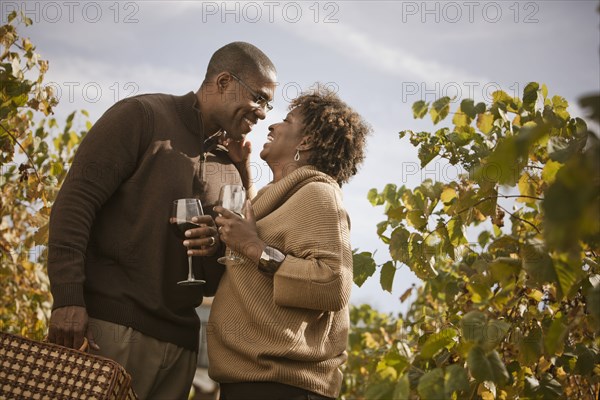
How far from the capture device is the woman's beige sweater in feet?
8.41

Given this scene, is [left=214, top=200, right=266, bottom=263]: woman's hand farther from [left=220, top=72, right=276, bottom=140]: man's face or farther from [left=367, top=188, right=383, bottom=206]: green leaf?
[left=367, top=188, right=383, bottom=206]: green leaf

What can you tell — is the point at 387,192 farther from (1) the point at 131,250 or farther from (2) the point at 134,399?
(2) the point at 134,399

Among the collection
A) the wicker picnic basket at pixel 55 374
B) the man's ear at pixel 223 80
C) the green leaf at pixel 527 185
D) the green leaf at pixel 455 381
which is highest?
the man's ear at pixel 223 80

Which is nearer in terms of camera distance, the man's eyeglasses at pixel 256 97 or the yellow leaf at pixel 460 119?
the man's eyeglasses at pixel 256 97

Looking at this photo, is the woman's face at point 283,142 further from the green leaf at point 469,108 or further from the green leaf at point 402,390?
the green leaf at point 402,390

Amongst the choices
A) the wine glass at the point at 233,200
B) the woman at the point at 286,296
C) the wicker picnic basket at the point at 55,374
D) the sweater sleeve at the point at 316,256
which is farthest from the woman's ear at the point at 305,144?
the wicker picnic basket at the point at 55,374

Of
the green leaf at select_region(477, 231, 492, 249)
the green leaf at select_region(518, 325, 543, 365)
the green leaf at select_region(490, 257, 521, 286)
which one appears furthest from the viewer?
Answer: the green leaf at select_region(477, 231, 492, 249)

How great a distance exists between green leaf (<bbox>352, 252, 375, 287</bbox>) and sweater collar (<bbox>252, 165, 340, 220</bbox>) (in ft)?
1.71

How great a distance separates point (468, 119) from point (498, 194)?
56cm

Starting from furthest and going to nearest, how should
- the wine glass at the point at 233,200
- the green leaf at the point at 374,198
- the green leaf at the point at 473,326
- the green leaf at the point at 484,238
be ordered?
the green leaf at the point at 484,238 → the green leaf at the point at 374,198 → the wine glass at the point at 233,200 → the green leaf at the point at 473,326

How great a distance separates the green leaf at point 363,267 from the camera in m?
3.28

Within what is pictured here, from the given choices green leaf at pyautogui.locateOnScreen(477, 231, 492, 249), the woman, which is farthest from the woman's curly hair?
green leaf at pyautogui.locateOnScreen(477, 231, 492, 249)

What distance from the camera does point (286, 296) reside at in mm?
2566

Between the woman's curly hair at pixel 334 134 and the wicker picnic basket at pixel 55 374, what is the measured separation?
1221 mm
